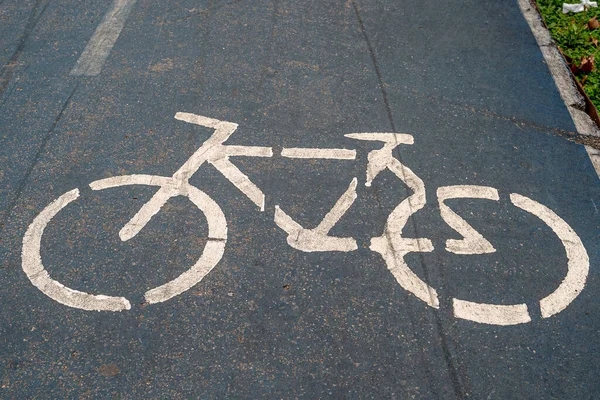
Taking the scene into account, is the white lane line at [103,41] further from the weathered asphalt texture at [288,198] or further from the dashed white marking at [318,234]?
the dashed white marking at [318,234]

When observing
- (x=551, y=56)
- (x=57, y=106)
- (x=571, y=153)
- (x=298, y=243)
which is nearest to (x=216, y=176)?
(x=298, y=243)

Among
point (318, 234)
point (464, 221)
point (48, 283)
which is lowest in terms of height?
point (48, 283)

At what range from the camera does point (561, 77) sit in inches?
233

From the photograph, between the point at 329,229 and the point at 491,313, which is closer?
the point at 491,313

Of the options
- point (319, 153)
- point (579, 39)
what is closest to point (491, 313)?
point (319, 153)

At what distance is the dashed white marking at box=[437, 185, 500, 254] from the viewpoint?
4.20 meters

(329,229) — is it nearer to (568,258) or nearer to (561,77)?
(568,258)

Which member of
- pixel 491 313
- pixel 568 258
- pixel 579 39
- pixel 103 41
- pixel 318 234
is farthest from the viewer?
pixel 579 39

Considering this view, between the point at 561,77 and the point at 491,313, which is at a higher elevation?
the point at 561,77

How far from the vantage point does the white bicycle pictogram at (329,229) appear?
3.84m

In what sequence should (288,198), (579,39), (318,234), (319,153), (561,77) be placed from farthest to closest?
(579,39) < (561,77) < (319,153) < (288,198) < (318,234)

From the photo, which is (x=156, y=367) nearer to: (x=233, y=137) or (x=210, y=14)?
(x=233, y=137)

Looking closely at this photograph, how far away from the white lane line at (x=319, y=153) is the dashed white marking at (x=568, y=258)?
1378 millimetres

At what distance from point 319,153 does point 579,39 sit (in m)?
3.72
